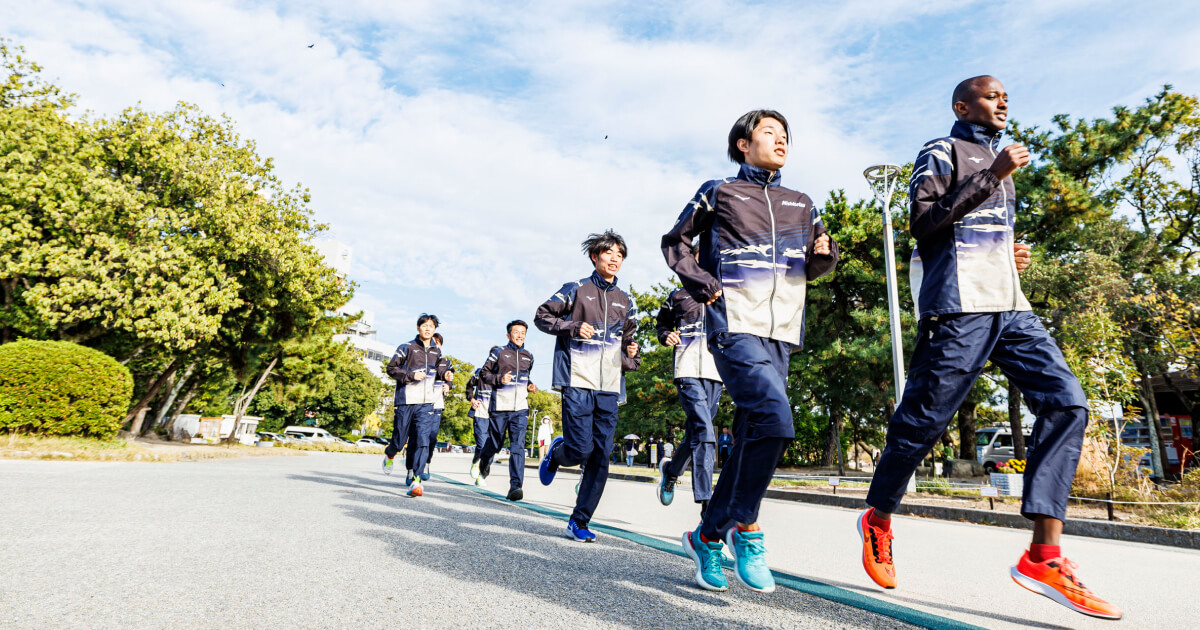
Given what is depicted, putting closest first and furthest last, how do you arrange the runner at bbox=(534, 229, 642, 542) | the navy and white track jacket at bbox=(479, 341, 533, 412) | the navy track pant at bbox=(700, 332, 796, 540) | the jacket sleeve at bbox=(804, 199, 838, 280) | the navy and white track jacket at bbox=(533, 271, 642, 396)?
1. the navy track pant at bbox=(700, 332, 796, 540)
2. the jacket sleeve at bbox=(804, 199, 838, 280)
3. the runner at bbox=(534, 229, 642, 542)
4. the navy and white track jacket at bbox=(533, 271, 642, 396)
5. the navy and white track jacket at bbox=(479, 341, 533, 412)

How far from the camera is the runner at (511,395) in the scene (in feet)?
27.5

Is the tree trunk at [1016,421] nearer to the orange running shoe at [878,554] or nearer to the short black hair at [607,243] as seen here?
the short black hair at [607,243]

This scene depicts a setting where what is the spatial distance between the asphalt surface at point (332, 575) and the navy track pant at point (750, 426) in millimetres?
365

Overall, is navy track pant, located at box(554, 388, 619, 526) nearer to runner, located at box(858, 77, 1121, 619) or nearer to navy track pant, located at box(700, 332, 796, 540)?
navy track pant, located at box(700, 332, 796, 540)

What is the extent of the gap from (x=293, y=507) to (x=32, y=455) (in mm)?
9328

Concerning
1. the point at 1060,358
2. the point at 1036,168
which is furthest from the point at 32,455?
the point at 1036,168

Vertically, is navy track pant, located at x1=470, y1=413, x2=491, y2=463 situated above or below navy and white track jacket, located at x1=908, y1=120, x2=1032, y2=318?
below

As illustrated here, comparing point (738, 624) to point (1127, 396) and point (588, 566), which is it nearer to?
point (588, 566)

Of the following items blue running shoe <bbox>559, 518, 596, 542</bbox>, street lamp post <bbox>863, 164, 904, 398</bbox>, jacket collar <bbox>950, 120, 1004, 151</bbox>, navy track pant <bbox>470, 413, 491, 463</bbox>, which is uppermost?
street lamp post <bbox>863, 164, 904, 398</bbox>

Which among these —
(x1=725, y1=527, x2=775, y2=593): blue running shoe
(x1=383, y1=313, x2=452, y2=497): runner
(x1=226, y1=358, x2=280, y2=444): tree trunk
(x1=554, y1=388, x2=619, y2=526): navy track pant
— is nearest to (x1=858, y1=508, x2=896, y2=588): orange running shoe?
(x1=725, y1=527, x2=775, y2=593): blue running shoe

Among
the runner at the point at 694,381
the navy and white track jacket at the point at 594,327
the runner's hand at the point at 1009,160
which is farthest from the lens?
the runner at the point at 694,381

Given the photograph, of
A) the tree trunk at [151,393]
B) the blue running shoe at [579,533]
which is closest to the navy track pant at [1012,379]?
the blue running shoe at [579,533]

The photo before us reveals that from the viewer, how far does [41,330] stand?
17516mm

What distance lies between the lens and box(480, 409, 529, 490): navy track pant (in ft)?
26.7
